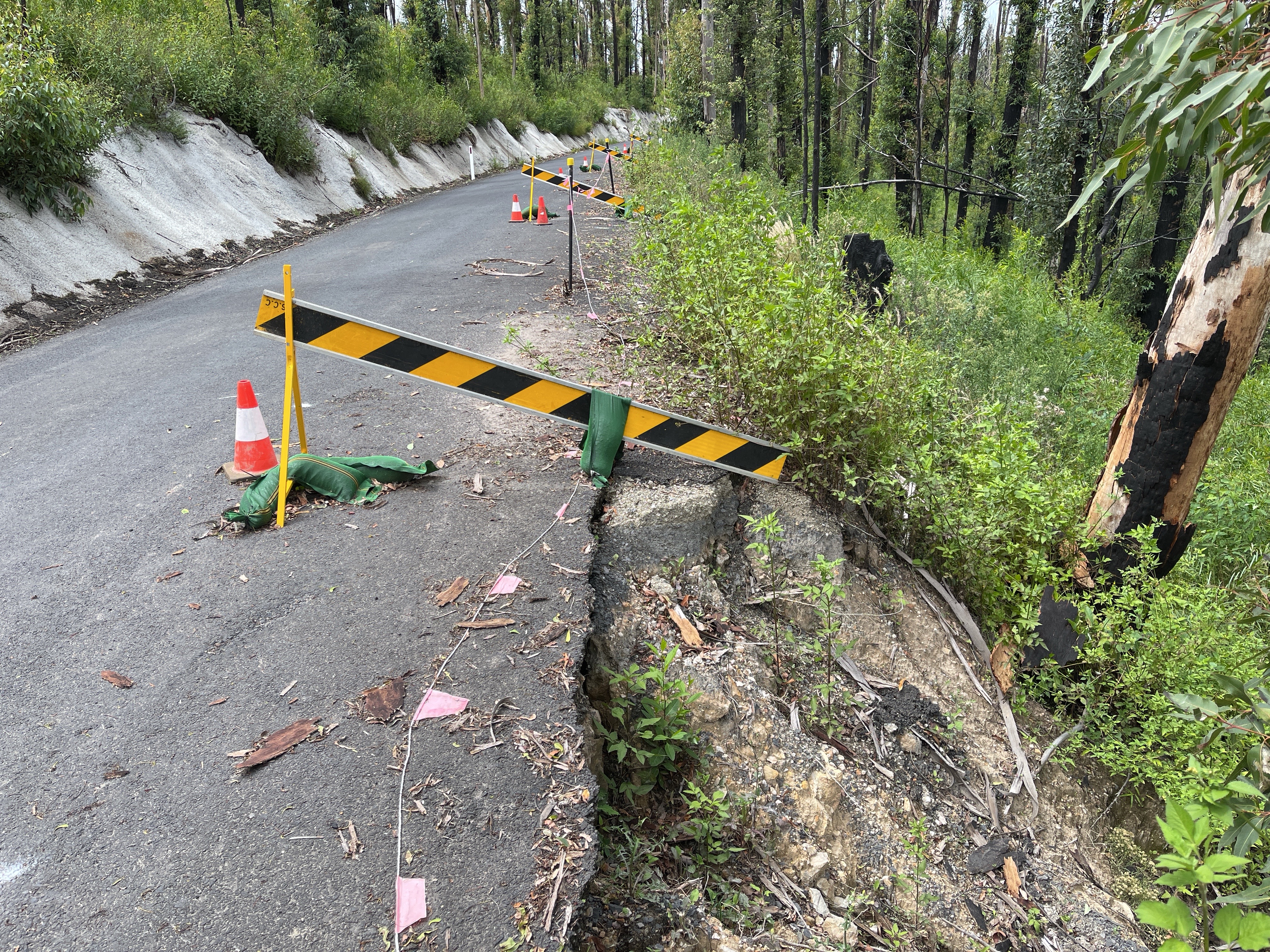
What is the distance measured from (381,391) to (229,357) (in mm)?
1830

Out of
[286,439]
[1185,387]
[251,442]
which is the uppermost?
[1185,387]

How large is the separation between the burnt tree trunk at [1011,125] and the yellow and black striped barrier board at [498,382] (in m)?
21.0

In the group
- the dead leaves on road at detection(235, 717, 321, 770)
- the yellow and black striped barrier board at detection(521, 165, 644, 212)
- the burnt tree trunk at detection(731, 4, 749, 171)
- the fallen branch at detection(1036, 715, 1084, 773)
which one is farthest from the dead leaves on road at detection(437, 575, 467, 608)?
the burnt tree trunk at detection(731, 4, 749, 171)

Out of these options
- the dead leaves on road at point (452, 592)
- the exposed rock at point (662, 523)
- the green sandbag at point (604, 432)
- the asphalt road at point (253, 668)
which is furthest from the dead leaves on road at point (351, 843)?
the green sandbag at point (604, 432)

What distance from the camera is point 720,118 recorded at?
71.1 ft

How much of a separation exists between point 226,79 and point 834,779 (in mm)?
15347

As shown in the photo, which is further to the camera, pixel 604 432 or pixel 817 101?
pixel 817 101

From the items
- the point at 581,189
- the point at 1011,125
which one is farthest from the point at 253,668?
the point at 1011,125

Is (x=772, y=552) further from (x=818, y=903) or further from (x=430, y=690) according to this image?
(x=430, y=690)

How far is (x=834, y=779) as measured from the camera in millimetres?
3252

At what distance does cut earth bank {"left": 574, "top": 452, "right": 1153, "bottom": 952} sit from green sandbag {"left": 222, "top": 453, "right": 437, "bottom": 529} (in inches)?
49.6

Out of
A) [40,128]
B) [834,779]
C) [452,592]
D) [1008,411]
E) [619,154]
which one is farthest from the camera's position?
[619,154]

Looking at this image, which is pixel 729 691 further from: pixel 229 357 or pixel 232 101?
pixel 232 101

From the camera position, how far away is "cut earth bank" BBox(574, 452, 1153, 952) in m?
2.70
